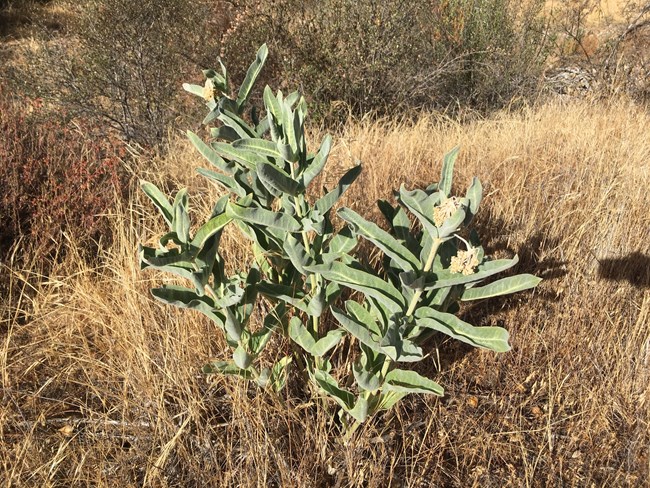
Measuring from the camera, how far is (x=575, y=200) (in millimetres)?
2545

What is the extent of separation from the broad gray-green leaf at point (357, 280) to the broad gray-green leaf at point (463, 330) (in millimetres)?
62

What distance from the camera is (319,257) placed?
4.36 feet

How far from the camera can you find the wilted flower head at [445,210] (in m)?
0.98

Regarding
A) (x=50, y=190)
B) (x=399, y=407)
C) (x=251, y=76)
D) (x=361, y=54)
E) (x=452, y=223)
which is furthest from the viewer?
(x=361, y=54)

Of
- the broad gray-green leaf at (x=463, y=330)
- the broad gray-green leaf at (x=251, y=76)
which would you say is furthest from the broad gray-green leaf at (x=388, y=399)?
the broad gray-green leaf at (x=251, y=76)

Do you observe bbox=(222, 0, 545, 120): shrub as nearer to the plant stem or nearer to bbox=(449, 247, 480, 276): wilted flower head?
the plant stem

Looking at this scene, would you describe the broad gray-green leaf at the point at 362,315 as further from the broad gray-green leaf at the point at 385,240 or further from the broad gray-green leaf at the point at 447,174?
the broad gray-green leaf at the point at 447,174

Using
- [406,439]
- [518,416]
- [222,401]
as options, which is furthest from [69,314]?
[518,416]

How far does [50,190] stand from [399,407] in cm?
210

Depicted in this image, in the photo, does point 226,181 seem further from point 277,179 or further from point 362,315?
point 362,315

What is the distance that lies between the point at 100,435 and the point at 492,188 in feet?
7.03

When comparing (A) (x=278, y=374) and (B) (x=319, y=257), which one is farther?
(A) (x=278, y=374)

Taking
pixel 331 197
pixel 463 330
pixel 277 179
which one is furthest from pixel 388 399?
pixel 277 179

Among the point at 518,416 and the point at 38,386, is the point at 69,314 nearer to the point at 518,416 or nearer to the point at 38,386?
the point at 38,386
